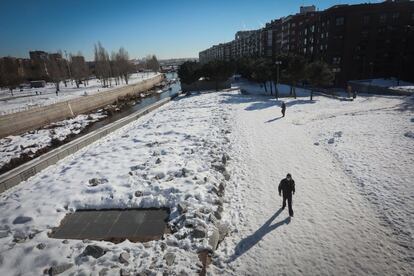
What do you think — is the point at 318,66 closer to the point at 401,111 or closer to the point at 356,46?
the point at 401,111

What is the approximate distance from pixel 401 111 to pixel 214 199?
21.1 meters

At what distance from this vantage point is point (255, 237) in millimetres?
7883

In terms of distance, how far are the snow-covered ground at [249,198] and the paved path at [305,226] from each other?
0.11ft

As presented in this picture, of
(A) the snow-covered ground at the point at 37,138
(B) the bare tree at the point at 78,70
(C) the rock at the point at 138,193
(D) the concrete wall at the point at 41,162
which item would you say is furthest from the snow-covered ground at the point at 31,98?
(C) the rock at the point at 138,193

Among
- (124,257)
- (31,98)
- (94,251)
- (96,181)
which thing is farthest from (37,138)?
(31,98)

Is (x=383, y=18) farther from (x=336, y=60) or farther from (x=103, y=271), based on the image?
(x=103, y=271)

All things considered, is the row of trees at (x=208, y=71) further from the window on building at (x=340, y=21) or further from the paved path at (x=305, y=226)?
the paved path at (x=305, y=226)

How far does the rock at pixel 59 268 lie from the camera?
21.6ft

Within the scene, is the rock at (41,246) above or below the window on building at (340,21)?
below

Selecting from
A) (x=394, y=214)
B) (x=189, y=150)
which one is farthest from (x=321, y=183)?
(x=189, y=150)

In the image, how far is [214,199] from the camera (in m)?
9.90

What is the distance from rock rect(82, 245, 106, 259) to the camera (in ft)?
23.5

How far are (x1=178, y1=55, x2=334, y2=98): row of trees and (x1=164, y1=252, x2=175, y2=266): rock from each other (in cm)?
3089

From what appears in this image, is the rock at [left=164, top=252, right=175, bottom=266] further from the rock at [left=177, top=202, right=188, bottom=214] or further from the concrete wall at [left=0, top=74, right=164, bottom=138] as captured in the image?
the concrete wall at [left=0, top=74, right=164, bottom=138]
